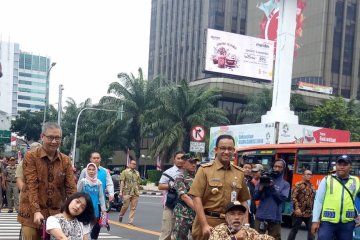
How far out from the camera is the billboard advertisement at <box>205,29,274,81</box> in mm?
47656

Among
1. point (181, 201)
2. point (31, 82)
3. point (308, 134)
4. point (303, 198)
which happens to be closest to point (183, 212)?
point (181, 201)

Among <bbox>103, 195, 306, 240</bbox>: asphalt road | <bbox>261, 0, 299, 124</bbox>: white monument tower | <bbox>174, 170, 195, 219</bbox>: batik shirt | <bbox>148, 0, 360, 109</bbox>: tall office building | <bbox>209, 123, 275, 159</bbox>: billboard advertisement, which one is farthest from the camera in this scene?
<bbox>148, 0, 360, 109</bbox>: tall office building

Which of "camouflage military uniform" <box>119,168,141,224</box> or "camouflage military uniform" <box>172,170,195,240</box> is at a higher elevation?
"camouflage military uniform" <box>172,170,195,240</box>

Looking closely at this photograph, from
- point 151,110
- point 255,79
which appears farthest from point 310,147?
point 255,79

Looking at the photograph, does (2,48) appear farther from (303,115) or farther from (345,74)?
(303,115)

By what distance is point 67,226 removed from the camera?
Result: 5.02 meters

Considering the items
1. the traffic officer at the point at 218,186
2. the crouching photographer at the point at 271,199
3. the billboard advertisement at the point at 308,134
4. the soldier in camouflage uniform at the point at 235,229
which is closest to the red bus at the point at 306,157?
the crouching photographer at the point at 271,199

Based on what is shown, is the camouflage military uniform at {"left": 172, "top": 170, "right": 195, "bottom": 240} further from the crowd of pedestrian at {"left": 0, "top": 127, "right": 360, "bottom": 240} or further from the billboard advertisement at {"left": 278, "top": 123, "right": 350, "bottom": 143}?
the billboard advertisement at {"left": 278, "top": 123, "right": 350, "bottom": 143}

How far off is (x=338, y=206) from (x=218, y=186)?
2.56m

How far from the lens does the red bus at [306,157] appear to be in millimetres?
16609

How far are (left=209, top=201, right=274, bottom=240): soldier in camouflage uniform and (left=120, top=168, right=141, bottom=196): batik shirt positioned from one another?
10174 millimetres

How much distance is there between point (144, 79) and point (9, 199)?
2939cm

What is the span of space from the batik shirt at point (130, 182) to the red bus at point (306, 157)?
4073mm

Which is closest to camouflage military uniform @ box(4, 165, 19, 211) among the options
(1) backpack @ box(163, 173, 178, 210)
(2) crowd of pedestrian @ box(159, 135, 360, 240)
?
(2) crowd of pedestrian @ box(159, 135, 360, 240)
